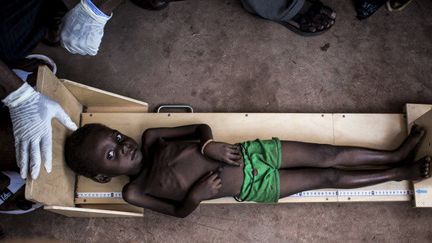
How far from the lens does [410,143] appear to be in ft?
7.98

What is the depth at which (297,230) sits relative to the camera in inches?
105

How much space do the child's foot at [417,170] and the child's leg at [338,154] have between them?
0.08 metres

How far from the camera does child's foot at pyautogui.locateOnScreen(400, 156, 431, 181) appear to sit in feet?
7.63

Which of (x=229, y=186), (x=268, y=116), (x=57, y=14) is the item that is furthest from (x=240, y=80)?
(x=57, y=14)

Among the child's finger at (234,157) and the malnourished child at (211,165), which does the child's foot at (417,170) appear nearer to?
the malnourished child at (211,165)

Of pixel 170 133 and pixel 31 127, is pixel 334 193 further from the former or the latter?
pixel 31 127

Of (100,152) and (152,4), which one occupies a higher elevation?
(152,4)

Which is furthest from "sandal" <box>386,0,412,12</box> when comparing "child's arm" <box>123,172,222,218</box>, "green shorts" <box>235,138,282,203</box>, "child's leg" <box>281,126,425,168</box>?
"child's arm" <box>123,172,222,218</box>

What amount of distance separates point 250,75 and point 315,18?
1.97ft

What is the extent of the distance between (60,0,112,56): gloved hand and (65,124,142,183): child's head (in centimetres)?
43

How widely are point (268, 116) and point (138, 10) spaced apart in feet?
4.17

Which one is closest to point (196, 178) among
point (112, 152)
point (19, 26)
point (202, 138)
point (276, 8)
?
point (202, 138)

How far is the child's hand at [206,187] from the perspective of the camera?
2217 millimetres

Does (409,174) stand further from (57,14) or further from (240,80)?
(57,14)
